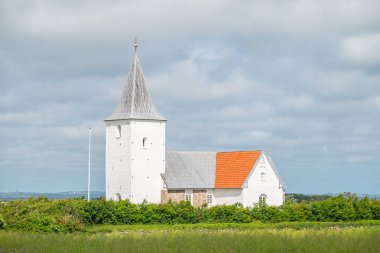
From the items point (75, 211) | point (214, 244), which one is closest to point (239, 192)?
point (75, 211)

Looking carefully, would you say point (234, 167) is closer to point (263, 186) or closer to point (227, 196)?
point (227, 196)

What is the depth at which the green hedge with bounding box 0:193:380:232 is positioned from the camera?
37.7 meters

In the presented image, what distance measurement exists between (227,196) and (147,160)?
25.0 ft

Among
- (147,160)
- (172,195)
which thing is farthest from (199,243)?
(172,195)

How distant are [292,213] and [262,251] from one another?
85.8ft

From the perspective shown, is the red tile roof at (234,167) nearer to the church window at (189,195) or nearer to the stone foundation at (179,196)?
the stone foundation at (179,196)

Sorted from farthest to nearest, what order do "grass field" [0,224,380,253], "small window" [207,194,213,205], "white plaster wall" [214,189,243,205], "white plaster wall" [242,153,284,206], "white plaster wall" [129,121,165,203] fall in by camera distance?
"small window" [207,194,213,205]
"white plaster wall" [242,153,284,206]
"white plaster wall" [214,189,243,205]
"white plaster wall" [129,121,165,203]
"grass field" [0,224,380,253]

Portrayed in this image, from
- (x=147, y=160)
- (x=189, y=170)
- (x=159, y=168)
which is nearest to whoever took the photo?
(x=147, y=160)

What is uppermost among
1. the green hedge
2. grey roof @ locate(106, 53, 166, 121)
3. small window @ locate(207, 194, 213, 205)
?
grey roof @ locate(106, 53, 166, 121)

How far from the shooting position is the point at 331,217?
43.2 metres

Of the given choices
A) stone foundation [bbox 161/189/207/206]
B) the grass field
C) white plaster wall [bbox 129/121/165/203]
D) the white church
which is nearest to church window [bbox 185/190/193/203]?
the white church

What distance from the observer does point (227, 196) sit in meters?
56.4

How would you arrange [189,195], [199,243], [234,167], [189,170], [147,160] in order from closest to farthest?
1. [199,243]
2. [147,160]
3. [189,195]
4. [189,170]
5. [234,167]

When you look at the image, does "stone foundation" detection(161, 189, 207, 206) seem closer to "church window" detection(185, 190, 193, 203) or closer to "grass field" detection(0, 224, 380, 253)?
"church window" detection(185, 190, 193, 203)
